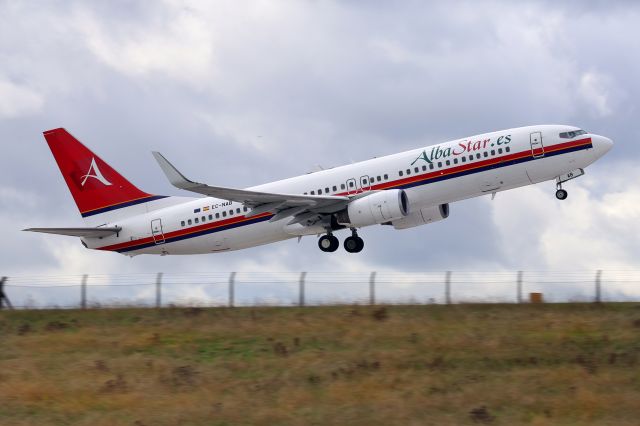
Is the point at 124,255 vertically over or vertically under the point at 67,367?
over

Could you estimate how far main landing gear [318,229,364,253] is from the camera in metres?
45.7

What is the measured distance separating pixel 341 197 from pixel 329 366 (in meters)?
13.1

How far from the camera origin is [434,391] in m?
27.8

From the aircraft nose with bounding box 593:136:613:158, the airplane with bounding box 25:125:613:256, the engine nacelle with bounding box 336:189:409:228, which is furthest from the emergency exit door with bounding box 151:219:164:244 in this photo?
the aircraft nose with bounding box 593:136:613:158

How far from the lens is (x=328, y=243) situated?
45.9 meters

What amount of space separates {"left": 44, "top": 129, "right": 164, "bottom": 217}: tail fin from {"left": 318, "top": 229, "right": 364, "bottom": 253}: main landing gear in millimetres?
8702

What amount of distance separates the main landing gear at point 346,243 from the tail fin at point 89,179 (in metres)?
8.70

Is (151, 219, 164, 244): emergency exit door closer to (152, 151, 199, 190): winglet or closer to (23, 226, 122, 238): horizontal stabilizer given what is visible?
(23, 226, 122, 238): horizontal stabilizer

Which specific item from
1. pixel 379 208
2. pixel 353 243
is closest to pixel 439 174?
pixel 379 208

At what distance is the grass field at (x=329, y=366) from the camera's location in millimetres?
26359

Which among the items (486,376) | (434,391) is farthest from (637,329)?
(434,391)

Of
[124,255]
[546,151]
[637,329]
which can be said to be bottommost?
[637,329]

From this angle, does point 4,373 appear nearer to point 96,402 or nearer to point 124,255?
point 96,402

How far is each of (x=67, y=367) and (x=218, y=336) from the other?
5.53 metres
